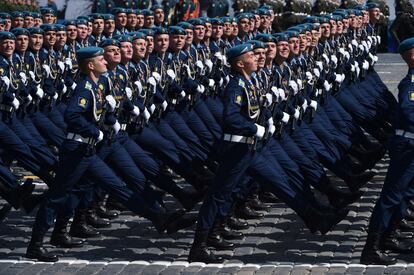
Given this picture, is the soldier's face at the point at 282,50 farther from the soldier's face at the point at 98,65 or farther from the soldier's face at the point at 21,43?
the soldier's face at the point at 21,43

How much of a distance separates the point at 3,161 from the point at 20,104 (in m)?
0.65

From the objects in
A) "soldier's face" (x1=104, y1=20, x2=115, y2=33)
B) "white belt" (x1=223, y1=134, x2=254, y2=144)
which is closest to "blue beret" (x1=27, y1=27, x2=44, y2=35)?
"soldier's face" (x1=104, y1=20, x2=115, y2=33)

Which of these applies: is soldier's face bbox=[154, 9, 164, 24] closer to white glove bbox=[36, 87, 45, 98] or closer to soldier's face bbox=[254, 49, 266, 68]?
white glove bbox=[36, 87, 45, 98]

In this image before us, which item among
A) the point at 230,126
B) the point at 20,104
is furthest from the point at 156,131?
the point at 230,126

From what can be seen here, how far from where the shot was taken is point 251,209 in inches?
664

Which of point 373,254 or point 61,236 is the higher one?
point 373,254

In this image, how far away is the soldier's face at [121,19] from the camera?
22.2m

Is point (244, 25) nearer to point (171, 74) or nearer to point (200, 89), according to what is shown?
point (200, 89)

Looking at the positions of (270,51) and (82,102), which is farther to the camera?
(270,51)

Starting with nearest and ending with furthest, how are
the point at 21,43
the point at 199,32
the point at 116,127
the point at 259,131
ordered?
the point at 259,131 → the point at 116,127 → the point at 21,43 → the point at 199,32

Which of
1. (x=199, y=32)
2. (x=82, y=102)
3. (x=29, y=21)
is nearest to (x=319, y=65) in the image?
(x=199, y=32)

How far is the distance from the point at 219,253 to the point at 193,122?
11.6 feet

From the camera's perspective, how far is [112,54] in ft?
52.0

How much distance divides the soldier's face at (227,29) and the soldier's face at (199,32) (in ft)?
3.09
